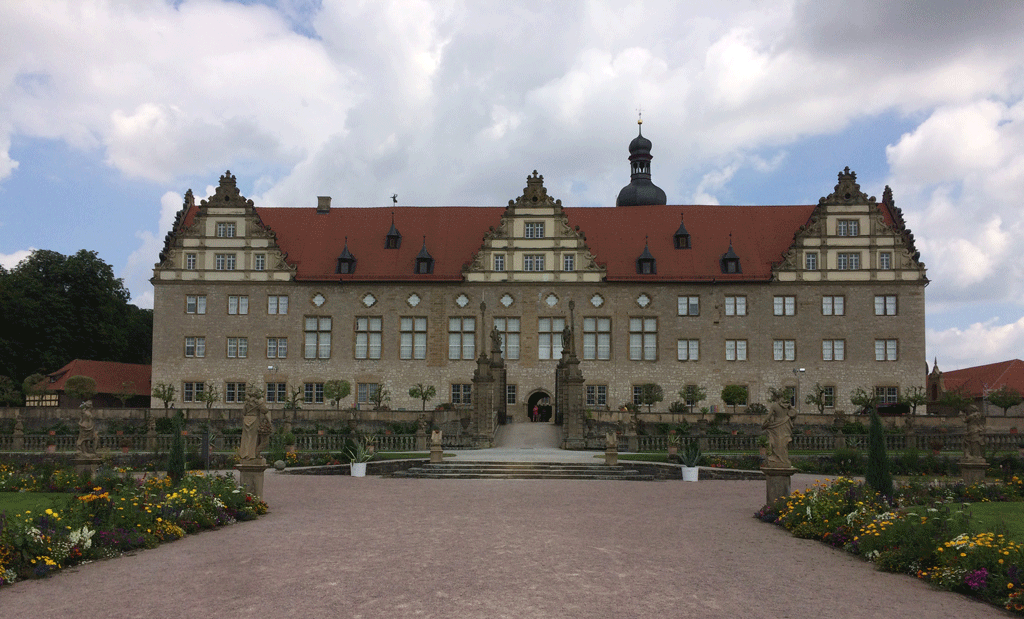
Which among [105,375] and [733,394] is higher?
[105,375]

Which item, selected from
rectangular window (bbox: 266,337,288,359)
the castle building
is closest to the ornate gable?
the castle building

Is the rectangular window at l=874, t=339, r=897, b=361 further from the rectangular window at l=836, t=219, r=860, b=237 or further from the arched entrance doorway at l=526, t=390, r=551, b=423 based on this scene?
the arched entrance doorway at l=526, t=390, r=551, b=423

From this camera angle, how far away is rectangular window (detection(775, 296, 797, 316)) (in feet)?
174

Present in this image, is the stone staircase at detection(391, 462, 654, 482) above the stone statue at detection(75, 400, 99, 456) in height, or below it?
below

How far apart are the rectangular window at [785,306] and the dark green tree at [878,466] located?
36.8 m

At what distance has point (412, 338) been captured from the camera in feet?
177

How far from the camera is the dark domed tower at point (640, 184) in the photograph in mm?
66938

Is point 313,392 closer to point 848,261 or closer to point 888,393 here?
point 848,261

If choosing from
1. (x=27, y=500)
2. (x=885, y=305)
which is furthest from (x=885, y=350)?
(x=27, y=500)

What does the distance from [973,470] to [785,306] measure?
31.7 m

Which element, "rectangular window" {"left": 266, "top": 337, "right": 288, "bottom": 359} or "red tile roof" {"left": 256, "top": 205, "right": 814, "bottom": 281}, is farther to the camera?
"red tile roof" {"left": 256, "top": 205, "right": 814, "bottom": 281}

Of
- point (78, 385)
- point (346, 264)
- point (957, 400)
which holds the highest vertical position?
point (346, 264)

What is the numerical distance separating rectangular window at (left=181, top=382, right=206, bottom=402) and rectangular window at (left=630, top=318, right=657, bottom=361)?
25929 millimetres

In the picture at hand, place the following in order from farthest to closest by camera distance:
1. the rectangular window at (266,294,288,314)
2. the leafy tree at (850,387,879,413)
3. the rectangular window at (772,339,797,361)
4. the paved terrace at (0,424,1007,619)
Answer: the rectangular window at (266,294,288,314)
the rectangular window at (772,339,797,361)
the leafy tree at (850,387,879,413)
the paved terrace at (0,424,1007,619)
